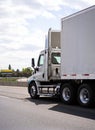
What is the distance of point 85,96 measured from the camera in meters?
16.2

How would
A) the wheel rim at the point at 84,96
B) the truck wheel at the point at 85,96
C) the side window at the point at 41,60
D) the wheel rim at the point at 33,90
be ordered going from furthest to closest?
the wheel rim at the point at 33,90 < the side window at the point at 41,60 < the wheel rim at the point at 84,96 < the truck wheel at the point at 85,96

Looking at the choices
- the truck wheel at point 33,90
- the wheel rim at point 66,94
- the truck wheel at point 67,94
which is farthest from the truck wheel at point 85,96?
the truck wheel at point 33,90

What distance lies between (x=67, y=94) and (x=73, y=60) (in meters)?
1.93

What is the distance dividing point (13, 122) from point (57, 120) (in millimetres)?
1435

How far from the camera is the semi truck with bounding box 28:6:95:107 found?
15688 mm

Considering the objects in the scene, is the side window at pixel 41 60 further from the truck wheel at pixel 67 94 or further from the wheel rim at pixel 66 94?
the wheel rim at pixel 66 94

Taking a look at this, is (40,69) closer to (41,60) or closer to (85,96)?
(41,60)

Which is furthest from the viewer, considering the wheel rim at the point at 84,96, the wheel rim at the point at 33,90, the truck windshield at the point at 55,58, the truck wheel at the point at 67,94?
the wheel rim at the point at 33,90

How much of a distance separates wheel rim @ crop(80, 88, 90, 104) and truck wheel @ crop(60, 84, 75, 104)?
84 centimetres

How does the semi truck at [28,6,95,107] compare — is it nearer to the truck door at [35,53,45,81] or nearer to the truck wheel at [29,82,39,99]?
the truck door at [35,53,45,81]

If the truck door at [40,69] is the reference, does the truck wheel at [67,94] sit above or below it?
below

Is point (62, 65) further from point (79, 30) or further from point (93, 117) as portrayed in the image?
point (93, 117)

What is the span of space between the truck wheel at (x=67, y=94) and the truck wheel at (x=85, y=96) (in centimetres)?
69

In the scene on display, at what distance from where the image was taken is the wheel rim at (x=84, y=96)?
16.0m
